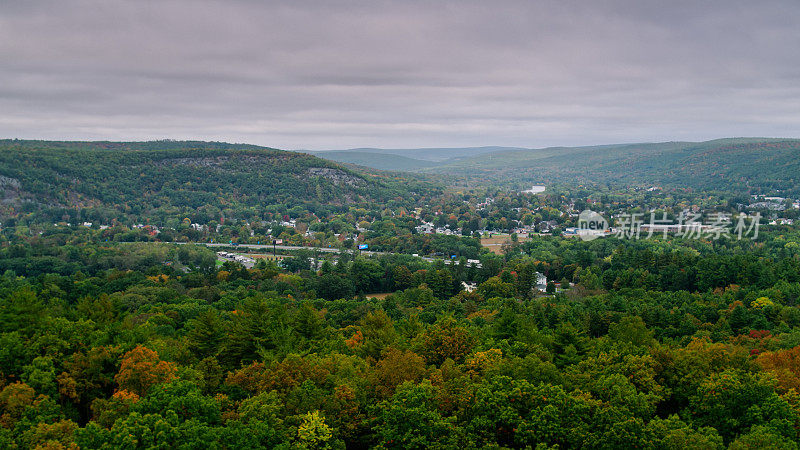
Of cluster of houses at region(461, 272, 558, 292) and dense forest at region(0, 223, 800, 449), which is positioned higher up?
dense forest at region(0, 223, 800, 449)

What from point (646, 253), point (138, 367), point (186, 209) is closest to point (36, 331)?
point (138, 367)

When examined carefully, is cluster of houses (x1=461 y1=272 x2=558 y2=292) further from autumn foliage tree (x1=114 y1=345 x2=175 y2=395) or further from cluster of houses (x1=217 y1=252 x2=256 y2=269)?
autumn foliage tree (x1=114 y1=345 x2=175 y2=395)

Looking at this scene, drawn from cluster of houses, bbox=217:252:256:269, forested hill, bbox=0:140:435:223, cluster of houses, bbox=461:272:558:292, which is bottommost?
cluster of houses, bbox=217:252:256:269

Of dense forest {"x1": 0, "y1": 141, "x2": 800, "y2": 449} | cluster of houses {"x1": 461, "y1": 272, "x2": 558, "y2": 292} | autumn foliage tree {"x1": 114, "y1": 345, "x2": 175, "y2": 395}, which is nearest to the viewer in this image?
dense forest {"x1": 0, "y1": 141, "x2": 800, "y2": 449}

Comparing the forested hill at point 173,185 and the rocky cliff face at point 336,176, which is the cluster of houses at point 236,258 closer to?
the forested hill at point 173,185

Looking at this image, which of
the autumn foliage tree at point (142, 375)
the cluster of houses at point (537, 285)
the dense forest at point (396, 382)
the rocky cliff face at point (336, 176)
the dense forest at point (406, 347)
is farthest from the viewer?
the rocky cliff face at point (336, 176)

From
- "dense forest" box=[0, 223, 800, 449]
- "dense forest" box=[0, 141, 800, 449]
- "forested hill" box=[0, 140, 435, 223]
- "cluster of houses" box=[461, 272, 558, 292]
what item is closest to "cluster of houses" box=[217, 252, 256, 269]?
"dense forest" box=[0, 141, 800, 449]

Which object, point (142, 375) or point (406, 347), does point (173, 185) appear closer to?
point (406, 347)

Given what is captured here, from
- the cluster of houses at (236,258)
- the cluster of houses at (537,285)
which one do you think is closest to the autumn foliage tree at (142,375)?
the cluster of houses at (537,285)

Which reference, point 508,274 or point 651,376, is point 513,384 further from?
point 508,274

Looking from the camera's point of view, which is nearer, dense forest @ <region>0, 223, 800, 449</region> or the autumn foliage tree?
dense forest @ <region>0, 223, 800, 449</region>

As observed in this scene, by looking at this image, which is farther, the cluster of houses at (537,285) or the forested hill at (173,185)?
the forested hill at (173,185)
